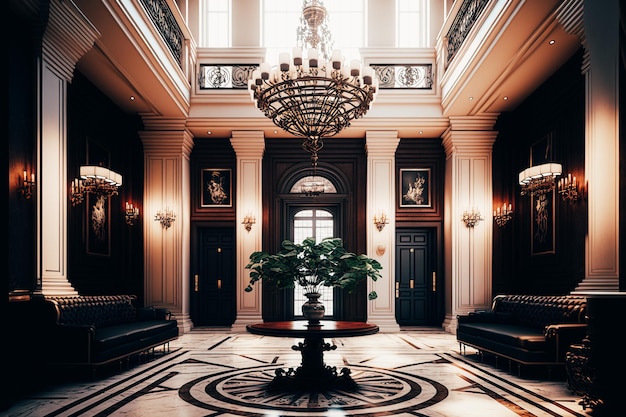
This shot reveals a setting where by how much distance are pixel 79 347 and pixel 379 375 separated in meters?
3.39

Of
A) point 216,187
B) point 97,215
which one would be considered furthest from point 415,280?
point 97,215

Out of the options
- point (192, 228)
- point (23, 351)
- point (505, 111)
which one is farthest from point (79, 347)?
point (505, 111)

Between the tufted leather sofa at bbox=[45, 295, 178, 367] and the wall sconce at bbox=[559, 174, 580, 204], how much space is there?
5913 millimetres

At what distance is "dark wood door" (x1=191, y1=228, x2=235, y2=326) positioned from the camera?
11883 mm

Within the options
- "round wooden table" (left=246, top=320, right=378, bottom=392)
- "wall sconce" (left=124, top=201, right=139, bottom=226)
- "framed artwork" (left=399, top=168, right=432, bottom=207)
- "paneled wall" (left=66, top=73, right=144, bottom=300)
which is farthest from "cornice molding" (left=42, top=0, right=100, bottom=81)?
"framed artwork" (left=399, top=168, right=432, bottom=207)

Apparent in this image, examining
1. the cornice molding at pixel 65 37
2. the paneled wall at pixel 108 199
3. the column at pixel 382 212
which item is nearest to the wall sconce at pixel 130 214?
the paneled wall at pixel 108 199

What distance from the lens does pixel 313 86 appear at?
6719mm

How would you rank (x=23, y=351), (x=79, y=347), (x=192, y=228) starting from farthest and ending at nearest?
(x=192, y=228) → (x=79, y=347) → (x=23, y=351)

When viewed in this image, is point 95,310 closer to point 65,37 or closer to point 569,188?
point 65,37

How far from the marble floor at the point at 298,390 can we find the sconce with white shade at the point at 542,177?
2.59 m

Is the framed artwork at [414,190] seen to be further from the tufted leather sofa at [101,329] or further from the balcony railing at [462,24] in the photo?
the tufted leather sofa at [101,329]

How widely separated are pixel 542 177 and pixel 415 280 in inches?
174

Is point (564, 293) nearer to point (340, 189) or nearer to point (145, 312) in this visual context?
point (340, 189)

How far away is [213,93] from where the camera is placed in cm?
1114
